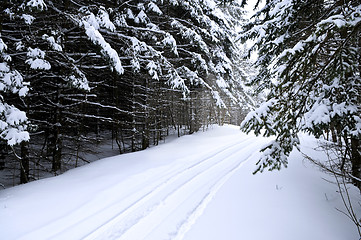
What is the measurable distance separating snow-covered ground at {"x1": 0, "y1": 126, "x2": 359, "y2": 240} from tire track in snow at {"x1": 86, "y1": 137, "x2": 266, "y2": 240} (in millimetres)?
17

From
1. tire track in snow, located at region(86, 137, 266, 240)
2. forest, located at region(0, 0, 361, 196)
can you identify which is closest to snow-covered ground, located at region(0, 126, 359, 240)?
tire track in snow, located at region(86, 137, 266, 240)

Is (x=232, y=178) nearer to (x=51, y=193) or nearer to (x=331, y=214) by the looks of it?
(x=331, y=214)

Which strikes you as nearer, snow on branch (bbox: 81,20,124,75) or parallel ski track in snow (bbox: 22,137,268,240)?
parallel ski track in snow (bbox: 22,137,268,240)

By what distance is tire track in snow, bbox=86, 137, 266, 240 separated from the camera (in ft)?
10.9

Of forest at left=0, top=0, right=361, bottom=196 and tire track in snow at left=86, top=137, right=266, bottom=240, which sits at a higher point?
forest at left=0, top=0, right=361, bottom=196

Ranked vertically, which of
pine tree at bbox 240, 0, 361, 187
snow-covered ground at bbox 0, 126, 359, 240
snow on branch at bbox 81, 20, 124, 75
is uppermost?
snow on branch at bbox 81, 20, 124, 75

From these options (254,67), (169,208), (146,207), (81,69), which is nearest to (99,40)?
(81,69)

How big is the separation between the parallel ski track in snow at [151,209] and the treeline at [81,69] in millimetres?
2222

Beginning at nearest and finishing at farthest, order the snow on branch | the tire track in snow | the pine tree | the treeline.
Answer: the pine tree → the tire track in snow → the treeline → the snow on branch

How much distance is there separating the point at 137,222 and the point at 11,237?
2043 mm

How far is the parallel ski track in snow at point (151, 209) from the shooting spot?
3.36 metres

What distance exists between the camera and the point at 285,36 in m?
4.79

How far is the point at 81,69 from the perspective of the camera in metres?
8.34

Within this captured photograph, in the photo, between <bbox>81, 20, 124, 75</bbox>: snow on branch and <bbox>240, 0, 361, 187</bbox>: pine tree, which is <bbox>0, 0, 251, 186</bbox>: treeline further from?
<bbox>240, 0, 361, 187</bbox>: pine tree
